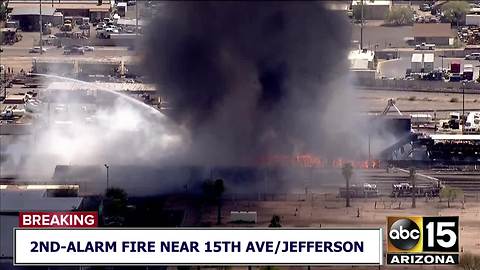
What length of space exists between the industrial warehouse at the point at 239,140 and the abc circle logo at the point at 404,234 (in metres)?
2.11

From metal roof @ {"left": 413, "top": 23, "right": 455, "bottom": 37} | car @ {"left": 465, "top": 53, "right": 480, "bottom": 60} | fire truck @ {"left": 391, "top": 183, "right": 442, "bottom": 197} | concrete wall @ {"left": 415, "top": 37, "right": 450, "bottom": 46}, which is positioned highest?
metal roof @ {"left": 413, "top": 23, "right": 455, "bottom": 37}

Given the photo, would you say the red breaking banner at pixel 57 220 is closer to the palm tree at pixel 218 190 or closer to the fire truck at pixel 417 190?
the palm tree at pixel 218 190

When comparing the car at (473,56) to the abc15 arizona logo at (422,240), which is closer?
the abc15 arizona logo at (422,240)

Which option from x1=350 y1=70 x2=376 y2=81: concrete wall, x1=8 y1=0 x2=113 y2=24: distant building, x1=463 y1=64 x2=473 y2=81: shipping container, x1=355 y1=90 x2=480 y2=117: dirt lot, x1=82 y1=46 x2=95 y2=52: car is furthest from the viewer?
x1=8 y1=0 x2=113 y2=24: distant building

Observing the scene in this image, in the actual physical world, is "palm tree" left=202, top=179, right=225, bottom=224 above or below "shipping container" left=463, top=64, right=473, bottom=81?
below

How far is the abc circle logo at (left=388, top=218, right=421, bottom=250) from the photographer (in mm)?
40219

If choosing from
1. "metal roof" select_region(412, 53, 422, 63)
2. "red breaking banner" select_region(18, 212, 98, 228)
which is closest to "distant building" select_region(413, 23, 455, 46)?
"metal roof" select_region(412, 53, 422, 63)

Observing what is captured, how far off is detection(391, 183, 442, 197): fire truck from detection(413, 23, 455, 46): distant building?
3008cm

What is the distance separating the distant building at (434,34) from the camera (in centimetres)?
8144

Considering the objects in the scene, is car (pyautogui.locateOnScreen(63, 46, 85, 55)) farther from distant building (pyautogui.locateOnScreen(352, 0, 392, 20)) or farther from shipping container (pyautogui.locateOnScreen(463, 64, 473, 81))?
shipping container (pyautogui.locateOnScreen(463, 64, 473, 81))

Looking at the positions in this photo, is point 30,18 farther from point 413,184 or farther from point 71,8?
point 413,184

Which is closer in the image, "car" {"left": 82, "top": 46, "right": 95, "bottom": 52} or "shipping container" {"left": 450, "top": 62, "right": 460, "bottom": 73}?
"shipping container" {"left": 450, "top": 62, "right": 460, "bottom": 73}

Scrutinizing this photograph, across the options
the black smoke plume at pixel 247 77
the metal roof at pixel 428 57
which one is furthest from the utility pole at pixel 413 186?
the metal roof at pixel 428 57

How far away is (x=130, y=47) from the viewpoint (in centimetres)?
7712
